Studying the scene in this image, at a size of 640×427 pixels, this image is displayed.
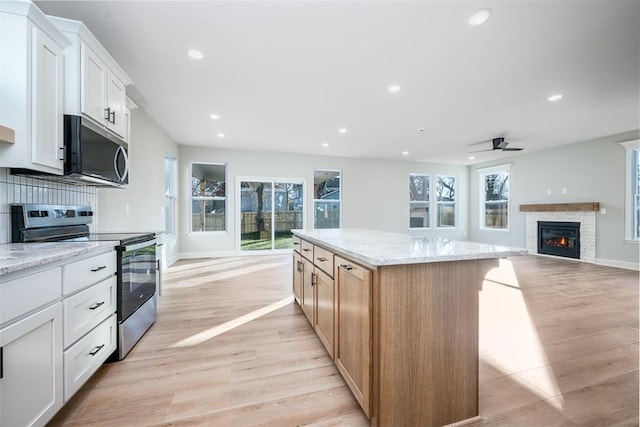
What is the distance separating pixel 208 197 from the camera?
6.37 metres

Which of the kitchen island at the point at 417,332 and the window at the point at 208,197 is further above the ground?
the window at the point at 208,197

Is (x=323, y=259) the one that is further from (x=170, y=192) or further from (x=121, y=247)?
(x=170, y=192)

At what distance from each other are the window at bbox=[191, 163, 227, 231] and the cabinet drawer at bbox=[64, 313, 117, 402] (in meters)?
4.64

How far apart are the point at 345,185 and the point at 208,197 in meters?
3.55

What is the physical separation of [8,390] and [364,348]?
1.50m

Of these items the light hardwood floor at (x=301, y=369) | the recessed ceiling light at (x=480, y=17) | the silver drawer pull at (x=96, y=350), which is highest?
the recessed ceiling light at (x=480, y=17)

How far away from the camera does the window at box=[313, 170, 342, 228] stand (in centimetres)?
721

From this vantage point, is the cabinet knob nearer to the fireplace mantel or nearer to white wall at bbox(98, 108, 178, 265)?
white wall at bbox(98, 108, 178, 265)

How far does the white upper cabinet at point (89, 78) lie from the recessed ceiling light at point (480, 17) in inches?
111

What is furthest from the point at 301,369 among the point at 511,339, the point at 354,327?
the point at 511,339

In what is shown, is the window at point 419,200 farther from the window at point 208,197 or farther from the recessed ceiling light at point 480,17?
the recessed ceiling light at point 480,17

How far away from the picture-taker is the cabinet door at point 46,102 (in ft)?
5.29

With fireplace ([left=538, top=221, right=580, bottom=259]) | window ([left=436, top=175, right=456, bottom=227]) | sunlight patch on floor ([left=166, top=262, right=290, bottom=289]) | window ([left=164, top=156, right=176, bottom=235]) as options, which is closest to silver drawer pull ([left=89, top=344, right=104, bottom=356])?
sunlight patch on floor ([left=166, top=262, right=290, bottom=289])

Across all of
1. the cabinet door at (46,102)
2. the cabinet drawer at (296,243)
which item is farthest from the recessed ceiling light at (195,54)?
the cabinet drawer at (296,243)
